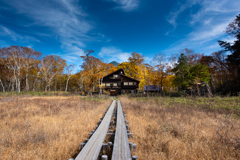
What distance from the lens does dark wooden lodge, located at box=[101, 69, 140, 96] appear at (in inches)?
1511

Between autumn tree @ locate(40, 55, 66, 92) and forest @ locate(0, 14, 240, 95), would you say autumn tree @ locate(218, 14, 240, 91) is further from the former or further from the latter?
autumn tree @ locate(40, 55, 66, 92)

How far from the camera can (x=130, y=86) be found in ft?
126

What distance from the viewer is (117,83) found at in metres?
38.9

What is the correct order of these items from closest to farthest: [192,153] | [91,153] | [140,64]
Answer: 1. [91,153]
2. [192,153]
3. [140,64]

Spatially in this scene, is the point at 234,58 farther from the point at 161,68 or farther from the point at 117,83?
the point at 117,83

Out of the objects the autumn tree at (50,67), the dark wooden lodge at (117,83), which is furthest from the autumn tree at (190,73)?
the autumn tree at (50,67)

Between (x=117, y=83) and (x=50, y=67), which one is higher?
(x=50, y=67)

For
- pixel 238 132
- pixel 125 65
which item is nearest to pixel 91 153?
pixel 238 132

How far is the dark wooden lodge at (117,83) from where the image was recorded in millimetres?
38375

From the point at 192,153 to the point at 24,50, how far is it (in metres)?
39.3

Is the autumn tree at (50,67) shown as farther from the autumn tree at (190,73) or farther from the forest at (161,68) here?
the autumn tree at (190,73)

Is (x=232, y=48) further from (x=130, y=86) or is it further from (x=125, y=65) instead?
(x=125, y=65)

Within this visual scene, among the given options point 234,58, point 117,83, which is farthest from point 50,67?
point 234,58

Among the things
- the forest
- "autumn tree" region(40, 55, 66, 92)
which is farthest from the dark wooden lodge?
"autumn tree" region(40, 55, 66, 92)
